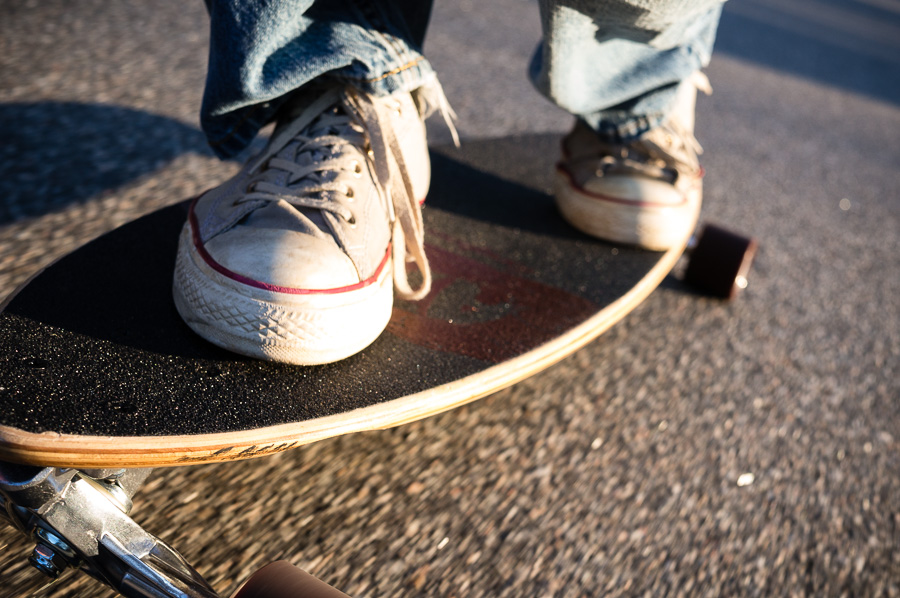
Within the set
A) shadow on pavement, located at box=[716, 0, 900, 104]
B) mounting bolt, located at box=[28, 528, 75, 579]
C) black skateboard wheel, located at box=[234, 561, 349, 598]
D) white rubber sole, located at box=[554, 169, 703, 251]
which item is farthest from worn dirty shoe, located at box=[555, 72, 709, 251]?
shadow on pavement, located at box=[716, 0, 900, 104]

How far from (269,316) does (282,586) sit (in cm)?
30

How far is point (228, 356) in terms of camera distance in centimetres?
82

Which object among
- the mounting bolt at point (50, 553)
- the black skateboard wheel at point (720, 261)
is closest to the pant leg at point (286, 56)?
the mounting bolt at point (50, 553)

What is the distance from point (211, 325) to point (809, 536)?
1.04 meters

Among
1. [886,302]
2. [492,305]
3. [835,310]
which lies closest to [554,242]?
[492,305]

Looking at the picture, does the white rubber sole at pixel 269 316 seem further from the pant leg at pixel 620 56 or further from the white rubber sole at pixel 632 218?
the white rubber sole at pixel 632 218

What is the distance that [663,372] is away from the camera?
1.43 meters

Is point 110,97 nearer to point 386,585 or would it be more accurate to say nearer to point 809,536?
point 386,585

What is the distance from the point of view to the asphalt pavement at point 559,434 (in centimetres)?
93

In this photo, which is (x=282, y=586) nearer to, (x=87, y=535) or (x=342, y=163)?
(x=87, y=535)

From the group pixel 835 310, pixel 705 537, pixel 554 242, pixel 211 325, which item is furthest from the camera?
pixel 835 310

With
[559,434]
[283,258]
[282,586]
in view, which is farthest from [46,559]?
[559,434]

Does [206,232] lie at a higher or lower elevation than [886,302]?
higher

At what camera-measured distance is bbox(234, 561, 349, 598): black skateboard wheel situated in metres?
0.65
